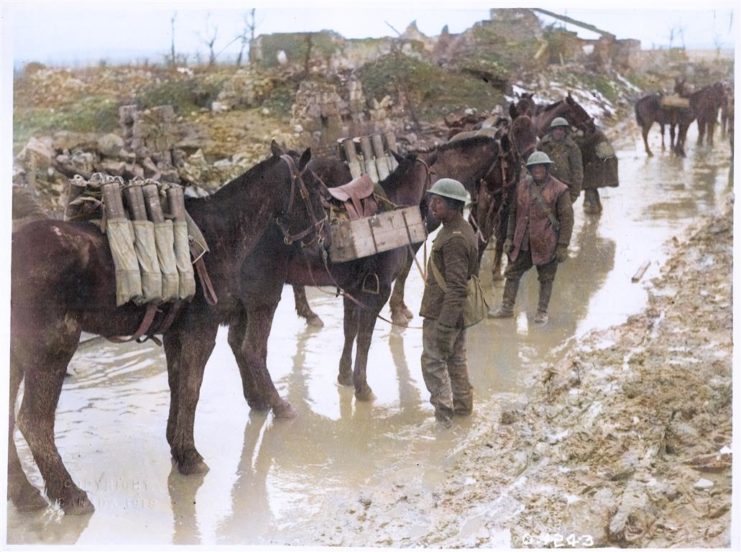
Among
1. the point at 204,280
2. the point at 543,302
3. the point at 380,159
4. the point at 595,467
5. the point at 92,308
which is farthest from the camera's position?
the point at 543,302

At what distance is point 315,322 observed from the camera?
32.5 feet

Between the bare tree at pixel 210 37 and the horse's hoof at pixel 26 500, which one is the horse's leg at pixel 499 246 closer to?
the bare tree at pixel 210 37

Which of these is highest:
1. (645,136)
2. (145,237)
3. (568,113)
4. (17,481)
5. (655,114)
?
(568,113)

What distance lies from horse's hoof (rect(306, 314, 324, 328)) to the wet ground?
0.24 feet

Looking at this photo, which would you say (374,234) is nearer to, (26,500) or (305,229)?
(305,229)

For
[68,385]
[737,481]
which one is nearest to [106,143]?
[68,385]

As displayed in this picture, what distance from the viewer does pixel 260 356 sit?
7.89 meters

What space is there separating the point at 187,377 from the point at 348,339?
2.14 meters

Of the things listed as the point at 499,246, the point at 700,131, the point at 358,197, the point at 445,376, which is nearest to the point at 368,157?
the point at 358,197

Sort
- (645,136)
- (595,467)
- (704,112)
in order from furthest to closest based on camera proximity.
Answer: (645,136) → (704,112) → (595,467)

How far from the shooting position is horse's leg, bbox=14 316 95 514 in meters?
5.95

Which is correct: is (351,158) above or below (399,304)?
above

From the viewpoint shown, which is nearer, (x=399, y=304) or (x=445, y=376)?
(x=445, y=376)

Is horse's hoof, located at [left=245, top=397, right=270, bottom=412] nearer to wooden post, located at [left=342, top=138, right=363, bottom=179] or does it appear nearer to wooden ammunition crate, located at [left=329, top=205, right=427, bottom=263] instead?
wooden ammunition crate, located at [left=329, top=205, right=427, bottom=263]
